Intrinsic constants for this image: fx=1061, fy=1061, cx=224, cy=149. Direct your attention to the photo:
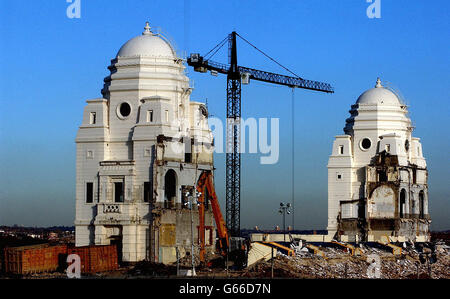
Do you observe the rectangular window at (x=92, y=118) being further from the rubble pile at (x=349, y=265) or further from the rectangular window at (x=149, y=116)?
the rubble pile at (x=349, y=265)

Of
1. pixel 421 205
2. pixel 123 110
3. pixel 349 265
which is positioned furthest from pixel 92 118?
pixel 421 205

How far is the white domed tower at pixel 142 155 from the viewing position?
111938 mm

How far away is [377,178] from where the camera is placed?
140750mm

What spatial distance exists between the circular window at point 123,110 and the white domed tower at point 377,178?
3681 centimetres

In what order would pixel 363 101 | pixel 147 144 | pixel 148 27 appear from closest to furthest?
pixel 147 144 < pixel 148 27 < pixel 363 101

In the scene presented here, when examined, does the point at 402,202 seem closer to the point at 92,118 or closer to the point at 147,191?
the point at 147,191

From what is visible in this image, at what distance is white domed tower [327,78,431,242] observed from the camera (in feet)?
457

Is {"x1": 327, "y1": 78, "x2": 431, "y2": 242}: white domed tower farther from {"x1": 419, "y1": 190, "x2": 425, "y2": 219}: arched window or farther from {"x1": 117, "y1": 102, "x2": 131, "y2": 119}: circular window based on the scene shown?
{"x1": 117, "y1": 102, "x2": 131, "y2": 119}: circular window

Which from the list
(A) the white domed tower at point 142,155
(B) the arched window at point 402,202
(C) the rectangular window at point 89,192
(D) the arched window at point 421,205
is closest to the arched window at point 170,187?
(A) the white domed tower at point 142,155

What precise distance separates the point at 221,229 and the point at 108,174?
537 inches

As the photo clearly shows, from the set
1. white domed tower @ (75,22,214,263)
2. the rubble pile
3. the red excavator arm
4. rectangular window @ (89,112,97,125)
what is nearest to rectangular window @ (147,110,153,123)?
white domed tower @ (75,22,214,263)
